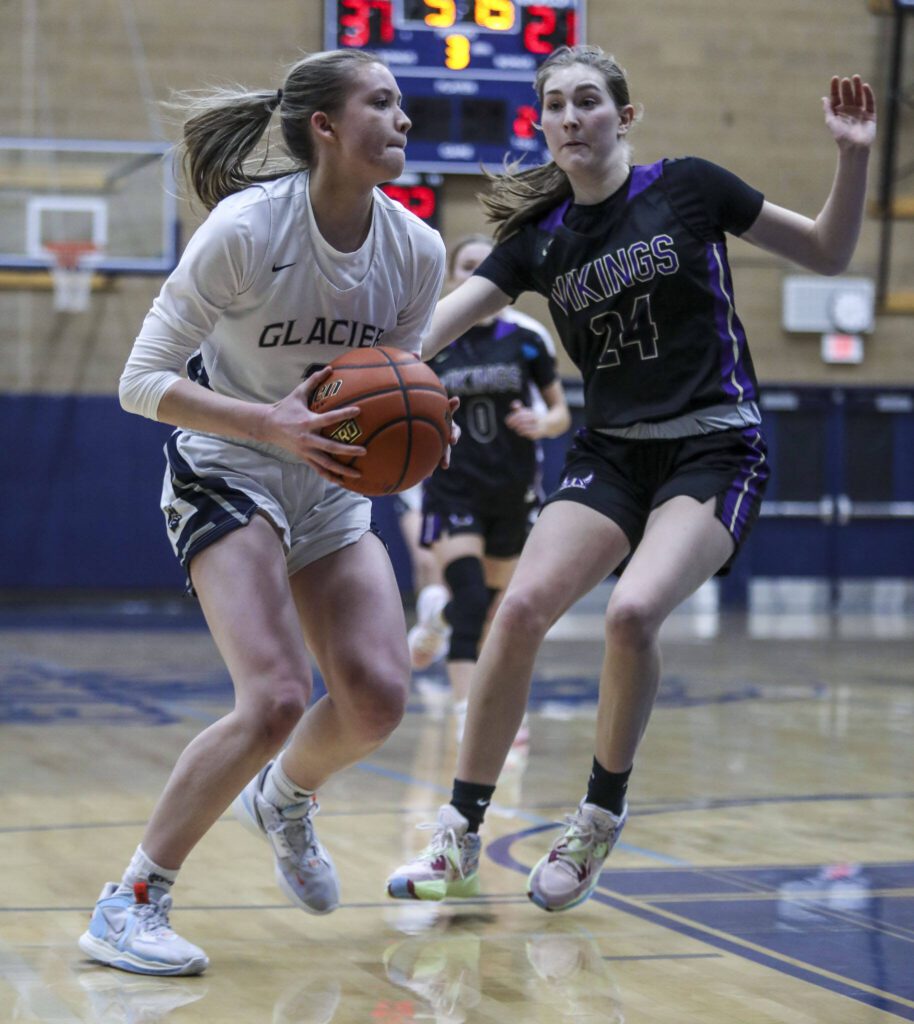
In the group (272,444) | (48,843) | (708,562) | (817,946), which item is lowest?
(48,843)

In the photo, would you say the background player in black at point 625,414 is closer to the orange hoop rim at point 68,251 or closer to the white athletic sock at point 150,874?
the white athletic sock at point 150,874

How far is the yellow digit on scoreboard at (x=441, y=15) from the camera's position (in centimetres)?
1263

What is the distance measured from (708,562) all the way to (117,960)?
139 centimetres

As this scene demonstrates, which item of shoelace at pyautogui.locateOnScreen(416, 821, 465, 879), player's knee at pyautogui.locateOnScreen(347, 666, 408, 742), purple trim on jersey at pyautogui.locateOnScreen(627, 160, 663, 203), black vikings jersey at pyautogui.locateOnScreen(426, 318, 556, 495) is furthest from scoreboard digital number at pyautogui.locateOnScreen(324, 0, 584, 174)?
player's knee at pyautogui.locateOnScreen(347, 666, 408, 742)

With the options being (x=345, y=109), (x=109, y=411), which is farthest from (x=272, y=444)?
(x=109, y=411)

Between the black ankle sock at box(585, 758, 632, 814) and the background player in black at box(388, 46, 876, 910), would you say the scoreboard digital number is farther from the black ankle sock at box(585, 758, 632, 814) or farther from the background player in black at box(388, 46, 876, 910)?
the black ankle sock at box(585, 758, 632, 814)

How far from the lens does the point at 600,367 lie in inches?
137

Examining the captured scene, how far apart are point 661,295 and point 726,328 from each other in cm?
16

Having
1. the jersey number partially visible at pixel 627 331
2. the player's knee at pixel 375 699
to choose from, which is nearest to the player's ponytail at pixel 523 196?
the jersey number partially visible at pixel 627 331

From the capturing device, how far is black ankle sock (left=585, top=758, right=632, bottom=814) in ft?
11.2

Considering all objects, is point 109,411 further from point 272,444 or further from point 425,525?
point 272,444

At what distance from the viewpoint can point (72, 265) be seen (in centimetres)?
1298

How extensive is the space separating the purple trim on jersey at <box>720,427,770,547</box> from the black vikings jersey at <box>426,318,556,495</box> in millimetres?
2639

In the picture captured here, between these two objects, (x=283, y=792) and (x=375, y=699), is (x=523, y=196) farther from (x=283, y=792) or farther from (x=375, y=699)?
(x=283, y=792)
